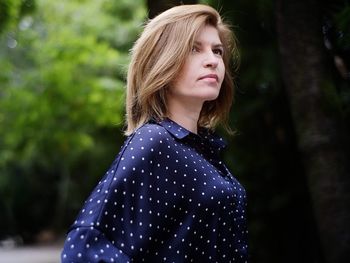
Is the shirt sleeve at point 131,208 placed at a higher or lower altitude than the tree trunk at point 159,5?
lower

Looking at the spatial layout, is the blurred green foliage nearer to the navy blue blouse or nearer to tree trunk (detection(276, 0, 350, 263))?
tree trunk (detection(276, 0, 350, 263))

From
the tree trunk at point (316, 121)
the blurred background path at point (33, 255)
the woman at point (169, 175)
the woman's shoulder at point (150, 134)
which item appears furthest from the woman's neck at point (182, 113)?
the blurred background path at point (33, 255)

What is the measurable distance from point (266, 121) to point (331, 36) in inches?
65.5

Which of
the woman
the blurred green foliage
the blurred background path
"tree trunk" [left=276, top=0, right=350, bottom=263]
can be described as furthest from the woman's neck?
the blurred background path

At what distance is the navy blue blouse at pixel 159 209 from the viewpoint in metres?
1.45

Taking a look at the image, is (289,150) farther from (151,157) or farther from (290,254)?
(151,157)

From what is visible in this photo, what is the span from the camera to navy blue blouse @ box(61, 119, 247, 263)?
145 centimetres

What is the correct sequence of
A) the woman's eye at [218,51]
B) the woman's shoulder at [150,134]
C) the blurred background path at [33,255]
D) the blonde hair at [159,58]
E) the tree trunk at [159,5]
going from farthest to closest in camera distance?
the blurred background path at [33,255] → the tree trunk at [159,5] → the woman's eye at [218,51] → the blonde hair at [159,58] → the woman's shoulder at [150,134]

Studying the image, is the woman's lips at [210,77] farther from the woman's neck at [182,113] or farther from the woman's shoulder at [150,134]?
the woman's shoulder at [150,134]

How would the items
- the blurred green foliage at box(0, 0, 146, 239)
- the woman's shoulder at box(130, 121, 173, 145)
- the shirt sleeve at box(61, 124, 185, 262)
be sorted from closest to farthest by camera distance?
1. the shirt sleeve at box(61, 124, 185, 262)
2. the woman's shoulder at box(130, 121, 173, 145)
3. the blurred green foliage at box(0, 0, 146, 239)

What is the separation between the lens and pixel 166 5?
9.15ft

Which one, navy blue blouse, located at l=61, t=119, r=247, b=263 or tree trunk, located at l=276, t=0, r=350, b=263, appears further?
tree trunk, located at l=276, t=0, r=350, b=263

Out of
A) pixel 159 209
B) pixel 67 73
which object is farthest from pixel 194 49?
pixel 67 73

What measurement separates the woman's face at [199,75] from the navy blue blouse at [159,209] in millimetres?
106
